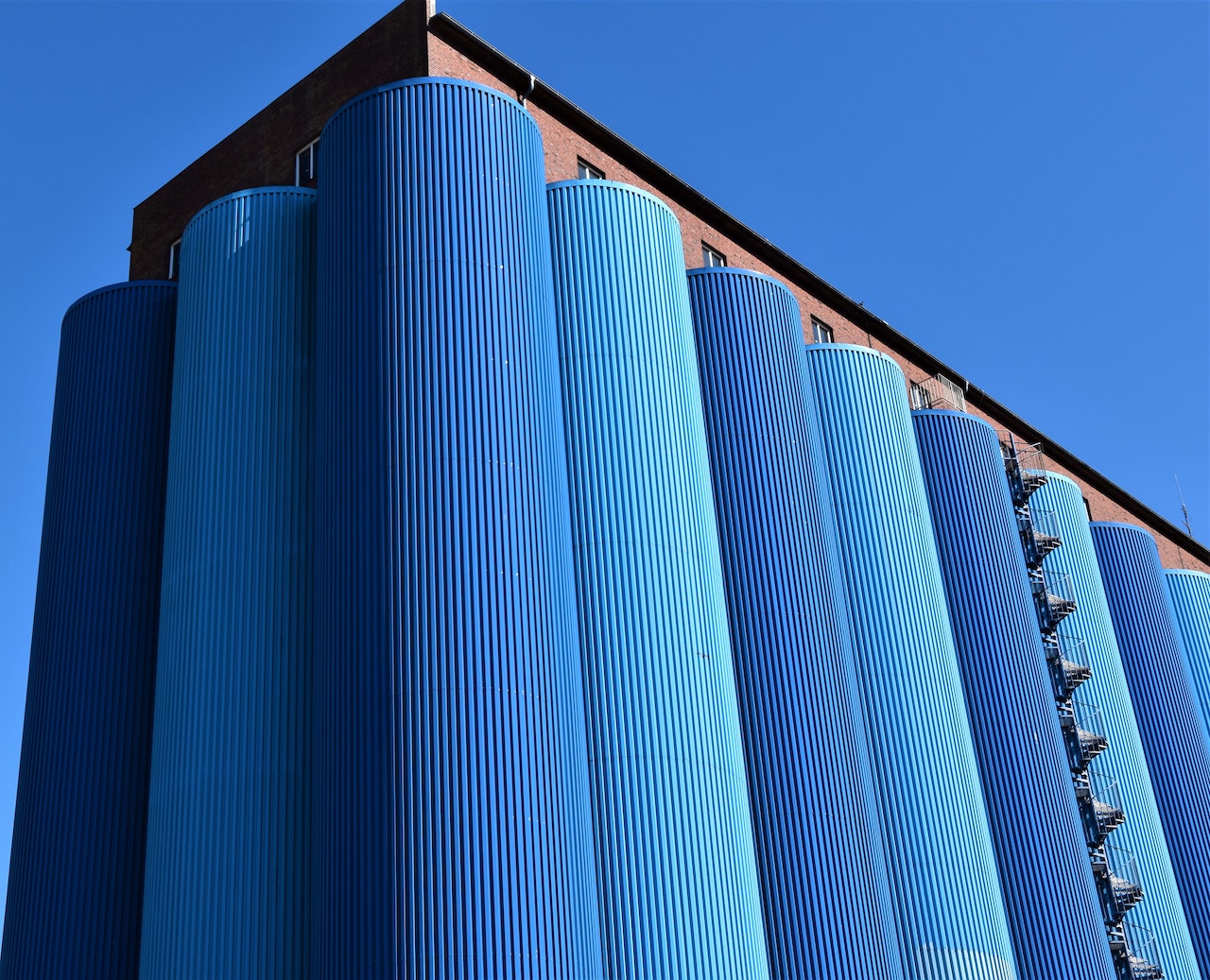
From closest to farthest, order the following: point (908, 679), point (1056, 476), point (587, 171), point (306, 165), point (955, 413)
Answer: point (306, 165), point (908, 679), point (587, 171), point (955, 413), point (1056, 476)

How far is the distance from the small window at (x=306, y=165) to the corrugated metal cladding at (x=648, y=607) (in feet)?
27.4

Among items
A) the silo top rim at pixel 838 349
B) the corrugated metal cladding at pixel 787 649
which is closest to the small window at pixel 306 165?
the corrugated metal cladding at pixel 787 649

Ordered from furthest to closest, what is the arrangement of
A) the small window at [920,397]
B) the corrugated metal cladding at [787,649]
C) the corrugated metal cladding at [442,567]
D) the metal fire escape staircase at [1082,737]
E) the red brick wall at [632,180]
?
the small window at [920,397]
the metal fire escape staircase at [1082,737]
the red brick wall at [632,180]
the corrugated metal cladding at [787,649]
the corrugated metal cladding at [442,567]

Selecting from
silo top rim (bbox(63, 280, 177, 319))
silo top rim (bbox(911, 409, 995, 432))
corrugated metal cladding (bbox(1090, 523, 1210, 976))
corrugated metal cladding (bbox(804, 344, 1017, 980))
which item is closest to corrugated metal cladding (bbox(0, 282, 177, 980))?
silo top rim (bbox(63, 280, 177, 319))

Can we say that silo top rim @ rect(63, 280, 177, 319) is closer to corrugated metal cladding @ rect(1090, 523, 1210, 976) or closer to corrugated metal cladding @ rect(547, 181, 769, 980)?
corrugated metal cladding @ rect(547, 181, 769, 980)

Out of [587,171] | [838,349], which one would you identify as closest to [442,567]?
[587,171]

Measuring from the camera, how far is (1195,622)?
75.2m

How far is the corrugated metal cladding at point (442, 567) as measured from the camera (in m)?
31.6

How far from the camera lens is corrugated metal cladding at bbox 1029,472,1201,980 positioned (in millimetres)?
56906

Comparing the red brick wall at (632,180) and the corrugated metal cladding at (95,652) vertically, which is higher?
the red brick wall at (632,180)

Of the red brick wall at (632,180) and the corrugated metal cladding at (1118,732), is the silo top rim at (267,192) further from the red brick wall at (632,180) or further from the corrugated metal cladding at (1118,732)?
the corrugated metal cladding at (1118,732)

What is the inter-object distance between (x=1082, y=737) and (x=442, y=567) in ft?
111

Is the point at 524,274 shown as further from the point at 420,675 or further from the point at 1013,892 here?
the point at 1013,892

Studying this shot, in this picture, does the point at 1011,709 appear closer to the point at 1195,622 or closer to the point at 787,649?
the point at 787,649
